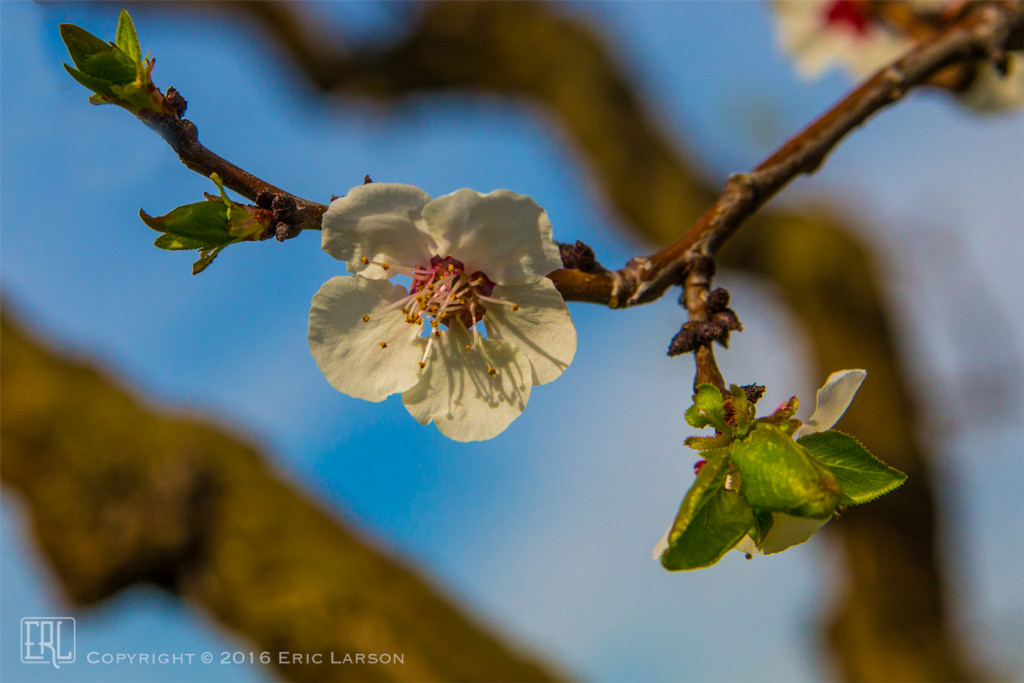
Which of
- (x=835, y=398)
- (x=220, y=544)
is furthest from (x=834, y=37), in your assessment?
(x=220, y=544)

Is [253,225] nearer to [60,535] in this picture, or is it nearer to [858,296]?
[60,535]

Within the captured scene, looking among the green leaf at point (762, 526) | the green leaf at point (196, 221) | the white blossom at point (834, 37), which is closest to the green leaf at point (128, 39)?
the green leaf at point (196, 221)

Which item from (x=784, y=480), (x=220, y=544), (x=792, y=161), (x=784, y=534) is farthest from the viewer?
(x=220, y=544)

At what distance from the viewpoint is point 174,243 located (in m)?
0.76

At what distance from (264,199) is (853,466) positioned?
714 millimetres

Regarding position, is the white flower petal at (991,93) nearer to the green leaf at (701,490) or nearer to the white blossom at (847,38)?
the white blossom at (847,38)

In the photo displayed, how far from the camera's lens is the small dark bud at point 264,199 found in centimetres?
77

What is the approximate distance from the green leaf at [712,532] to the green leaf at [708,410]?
70mm

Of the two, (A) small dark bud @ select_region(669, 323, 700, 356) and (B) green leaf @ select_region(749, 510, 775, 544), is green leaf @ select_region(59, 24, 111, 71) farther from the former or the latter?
(B) green leaf @ select_region(749, 510, 775, 544)

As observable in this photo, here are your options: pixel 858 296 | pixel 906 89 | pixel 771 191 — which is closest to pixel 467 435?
pixel 771 191

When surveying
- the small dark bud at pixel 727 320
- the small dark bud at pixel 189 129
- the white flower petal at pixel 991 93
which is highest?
the white flower petal at pixel 991 93

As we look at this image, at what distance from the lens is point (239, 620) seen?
7.65 feet

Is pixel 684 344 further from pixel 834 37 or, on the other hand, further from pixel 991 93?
pixel 834 37

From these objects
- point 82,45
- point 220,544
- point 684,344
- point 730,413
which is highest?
point 82,45
